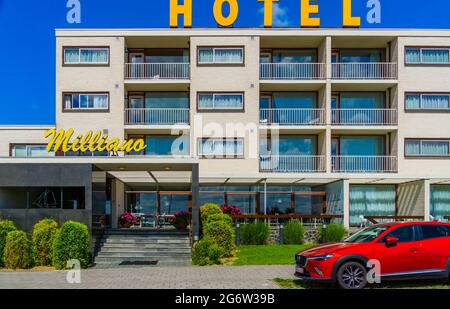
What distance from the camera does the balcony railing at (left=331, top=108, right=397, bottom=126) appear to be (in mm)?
29098

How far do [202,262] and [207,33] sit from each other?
14.7 m

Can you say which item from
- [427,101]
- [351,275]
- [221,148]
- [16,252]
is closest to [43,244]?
[16,252]

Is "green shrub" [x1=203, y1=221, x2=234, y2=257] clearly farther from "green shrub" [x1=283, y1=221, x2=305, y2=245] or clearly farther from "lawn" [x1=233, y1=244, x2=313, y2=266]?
"green shrub" [x1=283, y1=221, x2=305, y2=245]

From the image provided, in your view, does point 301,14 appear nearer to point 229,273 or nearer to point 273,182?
point 273,182

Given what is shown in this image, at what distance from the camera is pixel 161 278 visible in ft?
50.7

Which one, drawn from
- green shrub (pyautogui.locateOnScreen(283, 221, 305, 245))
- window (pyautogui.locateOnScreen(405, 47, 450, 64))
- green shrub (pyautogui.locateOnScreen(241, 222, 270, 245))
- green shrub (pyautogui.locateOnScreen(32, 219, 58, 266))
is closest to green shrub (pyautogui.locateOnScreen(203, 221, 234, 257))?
green shrub (pyautogui.locateOnScreen(241, 222, 270, 245))

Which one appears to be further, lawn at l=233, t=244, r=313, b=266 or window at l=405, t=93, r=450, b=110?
window at l=405, t=93, r=450, b=110

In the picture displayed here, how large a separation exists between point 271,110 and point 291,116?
3.90 ft

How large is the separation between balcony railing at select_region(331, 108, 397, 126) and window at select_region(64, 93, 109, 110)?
12.4 metres

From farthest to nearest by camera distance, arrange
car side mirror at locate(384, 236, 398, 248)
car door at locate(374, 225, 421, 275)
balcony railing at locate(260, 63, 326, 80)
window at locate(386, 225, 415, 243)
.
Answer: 1. balcony railing at locate(260, 63, 326, 80)
2. window at locate(386, 225, 415, 243)
3. car side mirror at locate(384, 236, 398, 248)
4. car door at locate(374, 225, 421, 275)

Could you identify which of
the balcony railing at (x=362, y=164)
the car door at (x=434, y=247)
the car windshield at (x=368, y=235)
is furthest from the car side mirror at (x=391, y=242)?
the balcony railing at (x=362, y=164)

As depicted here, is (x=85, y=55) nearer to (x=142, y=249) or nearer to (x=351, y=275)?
(x=142, y=249)

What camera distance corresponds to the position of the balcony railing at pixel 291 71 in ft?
96.6

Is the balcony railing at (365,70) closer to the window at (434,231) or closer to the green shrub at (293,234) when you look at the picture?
the green shrub at (293,234)
